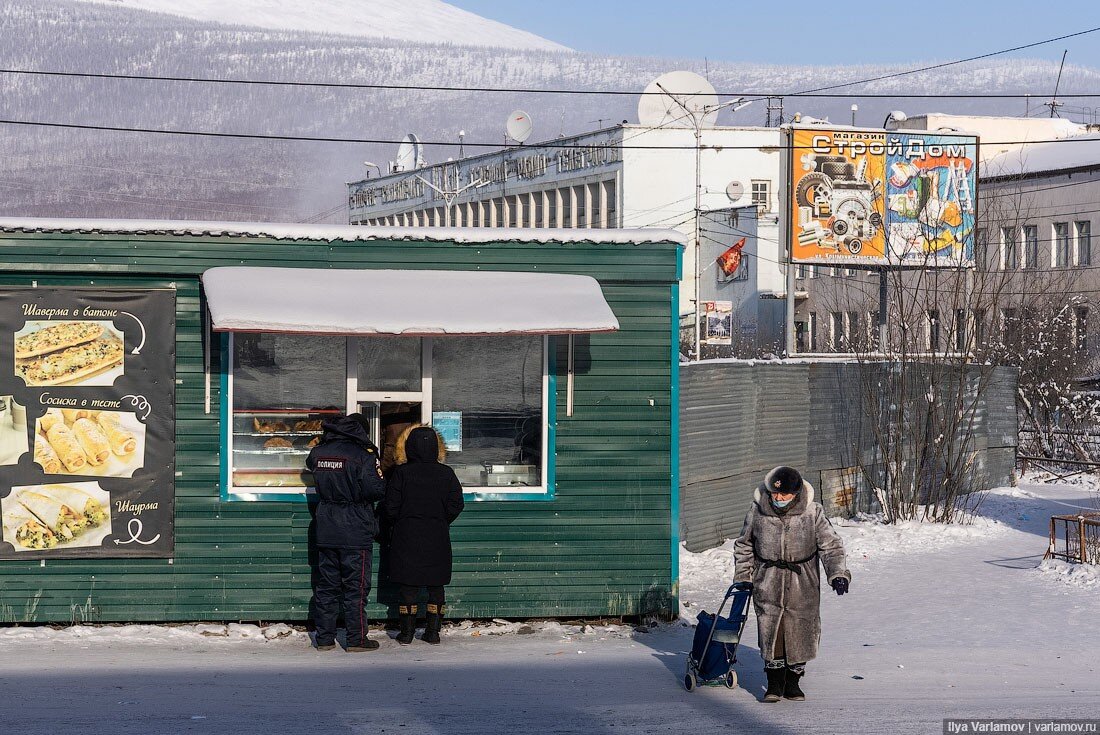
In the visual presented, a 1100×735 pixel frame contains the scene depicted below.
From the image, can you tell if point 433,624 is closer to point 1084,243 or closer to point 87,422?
point 87,422

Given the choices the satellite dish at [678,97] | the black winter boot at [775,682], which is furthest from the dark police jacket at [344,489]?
the satellite dish at [678,97]

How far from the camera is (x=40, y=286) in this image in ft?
31.9

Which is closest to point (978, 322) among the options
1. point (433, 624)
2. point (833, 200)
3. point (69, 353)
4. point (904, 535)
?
point (904, 535)

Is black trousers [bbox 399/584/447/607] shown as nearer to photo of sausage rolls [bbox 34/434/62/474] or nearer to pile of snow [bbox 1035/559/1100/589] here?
photo of sausage rolls [bbox 34/434/62/474]

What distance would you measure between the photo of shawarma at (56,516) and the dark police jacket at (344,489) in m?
1.75

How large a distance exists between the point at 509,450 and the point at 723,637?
2.77m

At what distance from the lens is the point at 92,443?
984 centimetres

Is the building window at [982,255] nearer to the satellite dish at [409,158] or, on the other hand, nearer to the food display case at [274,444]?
the food display case at [274,444]

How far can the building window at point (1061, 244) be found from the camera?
154 feet

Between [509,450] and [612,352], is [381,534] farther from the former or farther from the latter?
[612,352]

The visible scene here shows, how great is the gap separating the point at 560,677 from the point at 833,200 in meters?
19.9

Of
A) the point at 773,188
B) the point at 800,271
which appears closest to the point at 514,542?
the point at 800,271

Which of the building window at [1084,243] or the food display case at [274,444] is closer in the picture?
the food display case at [274,444]

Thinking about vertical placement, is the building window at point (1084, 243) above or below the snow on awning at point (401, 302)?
above
